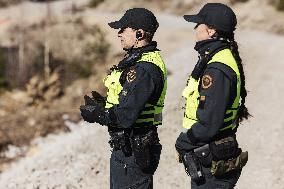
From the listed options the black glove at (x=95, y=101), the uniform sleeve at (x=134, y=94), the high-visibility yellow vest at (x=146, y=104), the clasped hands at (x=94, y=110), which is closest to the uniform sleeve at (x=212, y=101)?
the uniform sleeve at (x=134, y=94)

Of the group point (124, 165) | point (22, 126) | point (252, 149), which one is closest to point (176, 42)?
point (22, 126)

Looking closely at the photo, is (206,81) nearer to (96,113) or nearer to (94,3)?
(96,113)

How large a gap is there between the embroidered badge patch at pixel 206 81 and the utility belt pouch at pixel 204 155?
18.2 inches

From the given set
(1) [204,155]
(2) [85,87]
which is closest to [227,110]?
(1) [204,155]

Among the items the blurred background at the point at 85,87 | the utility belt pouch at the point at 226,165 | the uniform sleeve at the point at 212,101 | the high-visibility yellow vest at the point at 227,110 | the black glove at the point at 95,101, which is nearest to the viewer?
the uniform sleeve at the point at 212,101

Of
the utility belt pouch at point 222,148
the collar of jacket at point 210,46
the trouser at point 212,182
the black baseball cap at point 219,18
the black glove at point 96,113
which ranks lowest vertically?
the trouser at point 212,182

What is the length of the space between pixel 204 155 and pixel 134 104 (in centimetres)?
60

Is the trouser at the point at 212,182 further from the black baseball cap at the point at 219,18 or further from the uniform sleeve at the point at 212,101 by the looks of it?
the black baseball cap at the point at 219,18

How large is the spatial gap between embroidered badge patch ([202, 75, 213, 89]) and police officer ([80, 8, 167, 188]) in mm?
477

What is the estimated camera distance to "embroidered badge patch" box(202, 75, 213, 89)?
10.7ft

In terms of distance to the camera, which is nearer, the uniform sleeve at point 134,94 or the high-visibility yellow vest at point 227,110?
the high-visibility yellow vest at point 227,110

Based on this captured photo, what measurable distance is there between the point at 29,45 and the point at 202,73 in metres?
24.3

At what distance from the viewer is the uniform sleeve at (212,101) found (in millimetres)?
3244

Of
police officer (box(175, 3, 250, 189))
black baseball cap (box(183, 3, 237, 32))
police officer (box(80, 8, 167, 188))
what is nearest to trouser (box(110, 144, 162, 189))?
police officer (box(80, 8, 167, 188))
